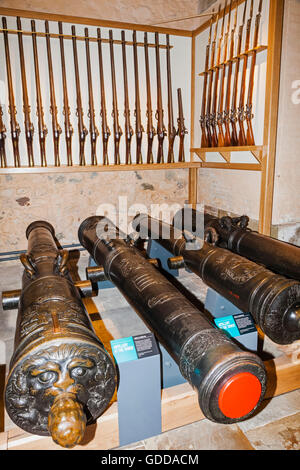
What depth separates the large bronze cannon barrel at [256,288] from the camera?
1859 millimetres

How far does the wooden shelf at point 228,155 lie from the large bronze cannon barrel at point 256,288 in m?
1.29

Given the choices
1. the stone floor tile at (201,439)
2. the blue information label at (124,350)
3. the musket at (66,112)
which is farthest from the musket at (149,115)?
the stone floor tile at (201,439)

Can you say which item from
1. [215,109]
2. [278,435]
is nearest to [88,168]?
[215,109]

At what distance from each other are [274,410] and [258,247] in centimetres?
116

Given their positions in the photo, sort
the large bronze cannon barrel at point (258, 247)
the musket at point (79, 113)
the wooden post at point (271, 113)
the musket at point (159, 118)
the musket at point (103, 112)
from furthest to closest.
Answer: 1. the musket at point (159, 118)
2. the musket at point (103, 112)
3. the musket at point (79, 113)
4. the wooden post at point (271, 113)
5. the large bronze cannon barrel at point (258, 247)

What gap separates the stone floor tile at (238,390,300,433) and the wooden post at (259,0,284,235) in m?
1.78

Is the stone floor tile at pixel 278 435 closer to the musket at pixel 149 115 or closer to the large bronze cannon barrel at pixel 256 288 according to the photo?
the large bronze cannon barrel at pixel 256 288

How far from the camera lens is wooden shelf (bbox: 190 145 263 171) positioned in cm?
335

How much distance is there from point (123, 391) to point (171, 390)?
0.31 metres

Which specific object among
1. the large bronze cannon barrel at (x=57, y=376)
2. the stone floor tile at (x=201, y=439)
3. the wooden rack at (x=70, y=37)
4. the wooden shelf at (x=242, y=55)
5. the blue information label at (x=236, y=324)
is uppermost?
the wooden rack at (x=70, y=37)

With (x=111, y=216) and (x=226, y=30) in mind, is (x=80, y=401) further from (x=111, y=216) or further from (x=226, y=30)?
(x=226, y=30)

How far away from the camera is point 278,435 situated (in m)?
1.75

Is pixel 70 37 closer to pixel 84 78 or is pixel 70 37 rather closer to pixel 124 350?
pixel 84 78
